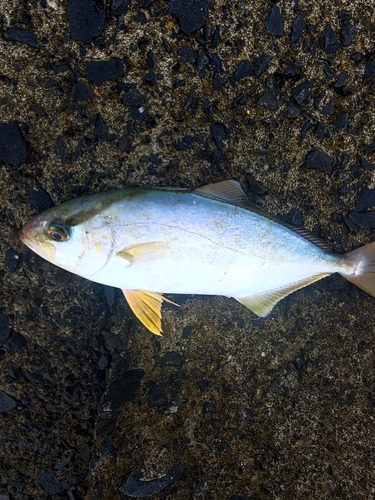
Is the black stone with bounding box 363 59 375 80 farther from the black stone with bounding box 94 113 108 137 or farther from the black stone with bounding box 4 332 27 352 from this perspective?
the black stone with bounding box 4 332 27 352

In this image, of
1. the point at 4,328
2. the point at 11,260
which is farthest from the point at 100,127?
the point at 4,328

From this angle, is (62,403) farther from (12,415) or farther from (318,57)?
(318,57)

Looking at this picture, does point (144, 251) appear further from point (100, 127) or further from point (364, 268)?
point (364, 268)

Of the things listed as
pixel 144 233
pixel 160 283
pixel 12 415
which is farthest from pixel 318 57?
pixel 12 415

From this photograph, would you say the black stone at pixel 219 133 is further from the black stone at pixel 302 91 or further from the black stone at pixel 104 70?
the black stone at pixel 104 70

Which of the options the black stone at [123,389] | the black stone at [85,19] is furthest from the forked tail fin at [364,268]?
the black stone at [85,19]
